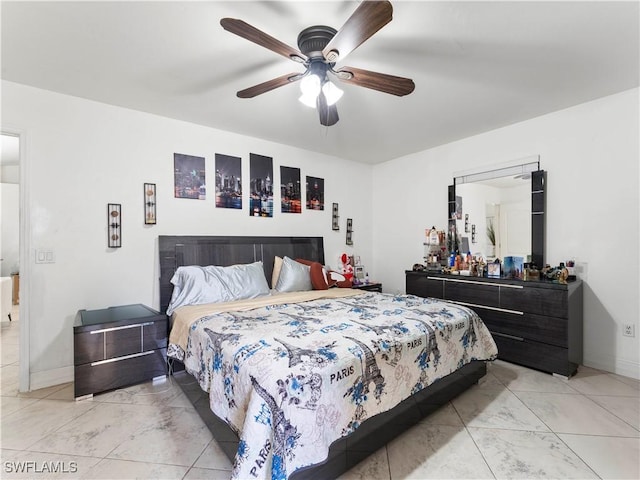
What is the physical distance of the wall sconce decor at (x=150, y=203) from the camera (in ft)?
10.2

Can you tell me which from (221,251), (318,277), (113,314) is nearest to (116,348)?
(113,314)

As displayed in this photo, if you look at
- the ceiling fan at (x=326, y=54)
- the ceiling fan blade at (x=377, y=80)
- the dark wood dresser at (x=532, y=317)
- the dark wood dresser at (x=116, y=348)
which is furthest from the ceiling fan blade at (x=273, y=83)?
the dark wood dresser at (x=532, y=317)

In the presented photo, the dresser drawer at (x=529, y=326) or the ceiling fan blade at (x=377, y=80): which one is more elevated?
the ceiling fan blade at (x=377, y=80)

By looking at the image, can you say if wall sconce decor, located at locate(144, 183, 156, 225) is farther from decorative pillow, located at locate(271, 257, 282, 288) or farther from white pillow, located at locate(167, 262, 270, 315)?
decorative pillow, located at locate(271, 257, 282, 288)

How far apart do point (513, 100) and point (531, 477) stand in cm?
294

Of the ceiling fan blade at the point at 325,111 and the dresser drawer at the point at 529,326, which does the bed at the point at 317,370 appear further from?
the ceiling fan blade at the point at 325,111

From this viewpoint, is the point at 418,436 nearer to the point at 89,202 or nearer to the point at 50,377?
the point at 50,377

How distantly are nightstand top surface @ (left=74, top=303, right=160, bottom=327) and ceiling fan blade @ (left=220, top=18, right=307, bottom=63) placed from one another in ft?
7.41

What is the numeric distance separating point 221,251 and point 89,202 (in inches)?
50.9

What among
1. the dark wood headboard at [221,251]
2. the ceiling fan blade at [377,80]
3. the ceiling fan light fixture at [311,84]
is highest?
the ceiling fan blade at [377,80]

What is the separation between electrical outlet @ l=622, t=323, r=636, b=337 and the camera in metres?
2.73

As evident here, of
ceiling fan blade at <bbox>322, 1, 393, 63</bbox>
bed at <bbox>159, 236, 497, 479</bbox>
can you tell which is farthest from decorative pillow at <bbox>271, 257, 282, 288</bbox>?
ceiling fan blade at <bbox>322, 1, 393, 63</bbox>

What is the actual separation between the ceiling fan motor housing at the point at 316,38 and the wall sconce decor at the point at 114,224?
91.2 inches

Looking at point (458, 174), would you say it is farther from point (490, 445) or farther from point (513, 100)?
point (490, 445)
